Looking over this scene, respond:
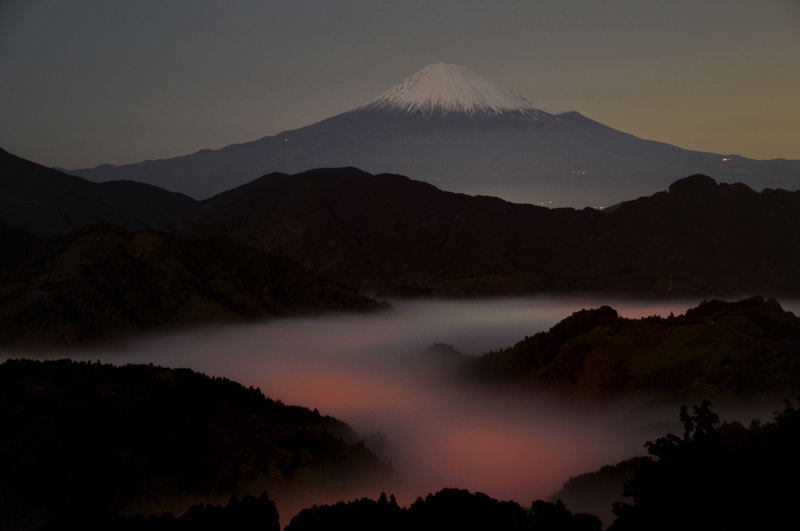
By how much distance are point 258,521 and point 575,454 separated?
56147 millimetres

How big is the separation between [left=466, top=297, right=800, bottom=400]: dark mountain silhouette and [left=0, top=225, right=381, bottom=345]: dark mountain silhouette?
57.9 metres

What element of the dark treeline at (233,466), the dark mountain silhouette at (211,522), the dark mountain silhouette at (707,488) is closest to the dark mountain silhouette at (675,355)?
the dark treeline at (233,466)

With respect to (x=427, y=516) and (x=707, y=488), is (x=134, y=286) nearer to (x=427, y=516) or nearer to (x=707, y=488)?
(x=427, y=516)

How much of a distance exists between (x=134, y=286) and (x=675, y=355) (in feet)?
269

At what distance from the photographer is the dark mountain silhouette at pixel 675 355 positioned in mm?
74625

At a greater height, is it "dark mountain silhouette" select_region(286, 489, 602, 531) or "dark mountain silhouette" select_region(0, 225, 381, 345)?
"dark mountain silhouette" select_region(0, 225, 381, 345)

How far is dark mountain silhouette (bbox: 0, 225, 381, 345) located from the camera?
395ft

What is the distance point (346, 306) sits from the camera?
158m

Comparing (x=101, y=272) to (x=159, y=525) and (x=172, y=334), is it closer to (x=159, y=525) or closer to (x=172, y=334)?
(x=172, y=334)

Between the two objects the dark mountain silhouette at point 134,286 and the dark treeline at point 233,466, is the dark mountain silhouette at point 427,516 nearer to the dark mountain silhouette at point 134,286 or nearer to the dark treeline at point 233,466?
the dark treeline at point 233,466

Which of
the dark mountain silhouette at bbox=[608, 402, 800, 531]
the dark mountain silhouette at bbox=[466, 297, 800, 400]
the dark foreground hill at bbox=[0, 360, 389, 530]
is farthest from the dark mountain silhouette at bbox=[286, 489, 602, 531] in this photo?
the dark mountain silhouette at bbox=[466, 297, 800, 400]

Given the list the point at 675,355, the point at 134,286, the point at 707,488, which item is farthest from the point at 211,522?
the point at 134,286

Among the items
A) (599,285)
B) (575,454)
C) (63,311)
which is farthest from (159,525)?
(599,285)

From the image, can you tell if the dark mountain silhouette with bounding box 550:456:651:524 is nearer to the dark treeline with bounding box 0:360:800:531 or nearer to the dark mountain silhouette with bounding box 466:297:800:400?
the dark treeline with bounding box 0:360:800:531
